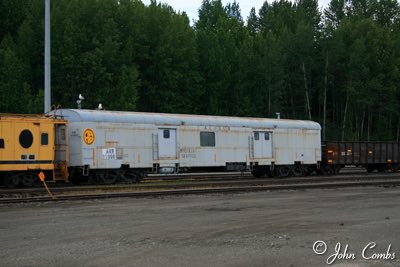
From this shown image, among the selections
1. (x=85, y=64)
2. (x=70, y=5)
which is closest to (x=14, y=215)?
(x=85, y=64)

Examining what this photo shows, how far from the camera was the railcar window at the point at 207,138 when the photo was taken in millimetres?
30625

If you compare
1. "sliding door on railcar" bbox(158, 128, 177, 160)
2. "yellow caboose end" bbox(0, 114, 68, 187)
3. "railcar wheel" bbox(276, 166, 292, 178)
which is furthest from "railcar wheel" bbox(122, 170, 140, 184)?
"railcar wheel" bbox(276, 166, 292, 178)

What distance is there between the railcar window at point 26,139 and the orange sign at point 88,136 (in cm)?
264

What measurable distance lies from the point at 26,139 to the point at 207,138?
1003 cm

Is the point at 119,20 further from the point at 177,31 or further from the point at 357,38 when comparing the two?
the point at 357,38

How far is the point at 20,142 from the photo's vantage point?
2470cm

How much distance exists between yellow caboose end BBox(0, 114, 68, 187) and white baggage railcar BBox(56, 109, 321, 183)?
954mm

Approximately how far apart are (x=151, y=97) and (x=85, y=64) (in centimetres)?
994

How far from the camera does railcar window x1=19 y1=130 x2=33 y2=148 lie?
24.7 metres

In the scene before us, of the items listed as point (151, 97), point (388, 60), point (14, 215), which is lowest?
point (14, 215)

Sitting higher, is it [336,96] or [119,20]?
[119,20]

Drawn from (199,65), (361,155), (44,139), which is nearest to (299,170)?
(361,155)

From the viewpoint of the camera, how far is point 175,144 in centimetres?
2953

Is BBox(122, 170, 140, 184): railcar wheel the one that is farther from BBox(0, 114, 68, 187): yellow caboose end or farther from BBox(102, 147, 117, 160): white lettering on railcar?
BBox(0, 114, 68, 187): yellow caboose end
